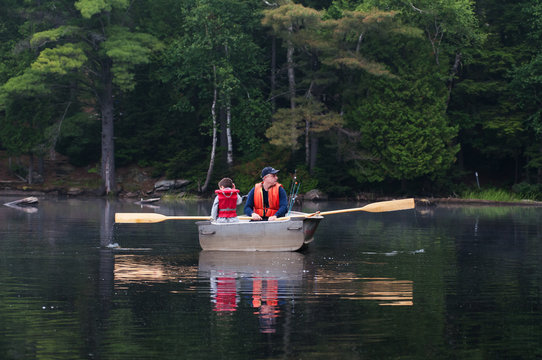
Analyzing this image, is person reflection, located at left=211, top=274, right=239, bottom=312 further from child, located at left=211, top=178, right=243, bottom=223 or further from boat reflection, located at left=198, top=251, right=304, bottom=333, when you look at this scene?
child, located at left=211, top=178, right=243, bottom=223

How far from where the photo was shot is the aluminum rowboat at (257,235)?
1814cm

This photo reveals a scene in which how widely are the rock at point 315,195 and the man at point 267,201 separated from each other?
2530 centimetres

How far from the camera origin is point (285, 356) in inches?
335

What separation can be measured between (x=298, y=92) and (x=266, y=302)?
3882 centimetres

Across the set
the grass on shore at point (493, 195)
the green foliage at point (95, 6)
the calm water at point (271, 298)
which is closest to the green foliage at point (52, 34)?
the green foliage at point (95, 6)

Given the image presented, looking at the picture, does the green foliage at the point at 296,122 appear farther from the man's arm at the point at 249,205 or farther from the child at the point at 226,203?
the child at the point at 226,203

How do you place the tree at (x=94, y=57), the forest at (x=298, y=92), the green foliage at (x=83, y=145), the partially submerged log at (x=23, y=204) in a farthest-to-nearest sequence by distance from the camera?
the green foliage at (x=83, y=145) → the tree at (x=94, y=57) → the forest at (x=298, y=92) → the partially submerged log at (x=23, y=204)

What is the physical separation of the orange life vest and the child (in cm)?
42

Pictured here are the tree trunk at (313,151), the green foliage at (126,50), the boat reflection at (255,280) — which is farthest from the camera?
the tree trunk at (313,151)

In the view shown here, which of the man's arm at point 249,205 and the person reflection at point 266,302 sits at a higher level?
the man's arm at point 249,205

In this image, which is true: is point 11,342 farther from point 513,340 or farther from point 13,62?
point 13,62

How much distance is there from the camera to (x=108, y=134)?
47312 mm

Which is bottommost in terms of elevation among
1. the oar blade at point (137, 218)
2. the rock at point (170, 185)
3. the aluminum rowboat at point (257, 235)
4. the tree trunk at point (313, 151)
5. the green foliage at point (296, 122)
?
the aluminum rowboat at point (257, 235)

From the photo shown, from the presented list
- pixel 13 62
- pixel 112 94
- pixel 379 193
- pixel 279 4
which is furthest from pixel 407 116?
pixel 13 62
